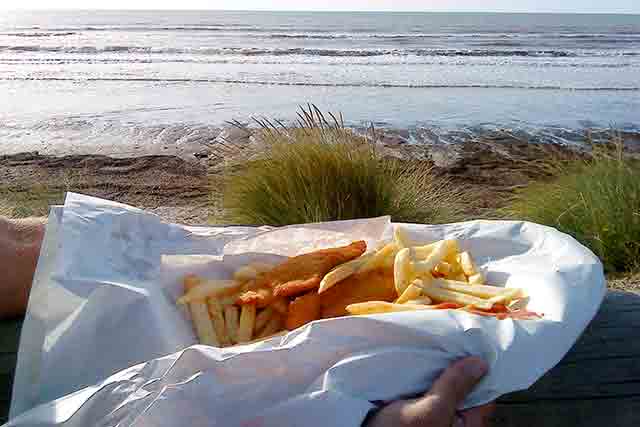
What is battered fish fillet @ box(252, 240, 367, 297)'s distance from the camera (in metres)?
2.15

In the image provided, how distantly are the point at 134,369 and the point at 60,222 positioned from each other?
984mm

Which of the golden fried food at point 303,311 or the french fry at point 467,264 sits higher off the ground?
the french fry at point 467,264

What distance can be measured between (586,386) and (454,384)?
63 centimetres

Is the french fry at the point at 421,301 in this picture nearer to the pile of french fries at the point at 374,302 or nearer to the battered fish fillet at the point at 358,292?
the pile of french fries at the point at 374,302

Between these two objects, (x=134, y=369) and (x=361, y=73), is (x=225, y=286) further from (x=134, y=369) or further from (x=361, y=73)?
(x=361, y=73)

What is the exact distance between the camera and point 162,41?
108ft

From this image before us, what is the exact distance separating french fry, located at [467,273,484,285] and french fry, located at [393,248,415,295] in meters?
0.21

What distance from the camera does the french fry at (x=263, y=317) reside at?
211 cm

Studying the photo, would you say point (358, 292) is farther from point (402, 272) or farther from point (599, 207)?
point (599, 207)

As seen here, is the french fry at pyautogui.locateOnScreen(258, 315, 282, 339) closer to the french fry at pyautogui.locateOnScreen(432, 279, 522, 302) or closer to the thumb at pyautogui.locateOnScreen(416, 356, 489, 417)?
the french fry at pyautogui.locateOnScreen(432, 279, 522, 302)

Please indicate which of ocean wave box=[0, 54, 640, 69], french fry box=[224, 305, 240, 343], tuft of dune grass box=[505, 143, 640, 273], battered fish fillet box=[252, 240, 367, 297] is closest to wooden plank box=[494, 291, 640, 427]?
battered fish fillet box=[252, 240, 367, 297]

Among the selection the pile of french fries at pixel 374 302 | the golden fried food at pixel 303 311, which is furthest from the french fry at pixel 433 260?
the golden fried food at pixel 303 311

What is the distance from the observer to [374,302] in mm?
1962

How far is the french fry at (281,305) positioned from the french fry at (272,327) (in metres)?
0.02
